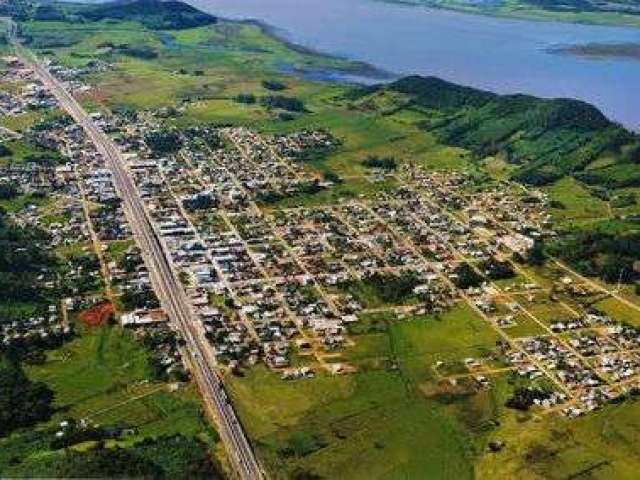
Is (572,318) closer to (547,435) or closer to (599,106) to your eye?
(547,435)

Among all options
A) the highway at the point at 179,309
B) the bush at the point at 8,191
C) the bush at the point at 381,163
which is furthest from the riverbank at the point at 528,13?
the bush at the point at 8,191

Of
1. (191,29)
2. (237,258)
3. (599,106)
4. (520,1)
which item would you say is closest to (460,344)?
(237,258)

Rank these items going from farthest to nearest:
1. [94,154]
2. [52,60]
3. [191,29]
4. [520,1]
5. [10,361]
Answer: [520,1]
[191,29]
[52,60]
[94,154]
[10,361]

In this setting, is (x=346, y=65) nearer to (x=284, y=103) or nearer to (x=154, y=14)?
(x=284, y=103)

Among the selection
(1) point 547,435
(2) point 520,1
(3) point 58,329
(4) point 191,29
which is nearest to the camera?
(1) point 547,435

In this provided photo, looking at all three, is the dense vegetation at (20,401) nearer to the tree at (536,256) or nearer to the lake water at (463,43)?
the tree at (536,256)
